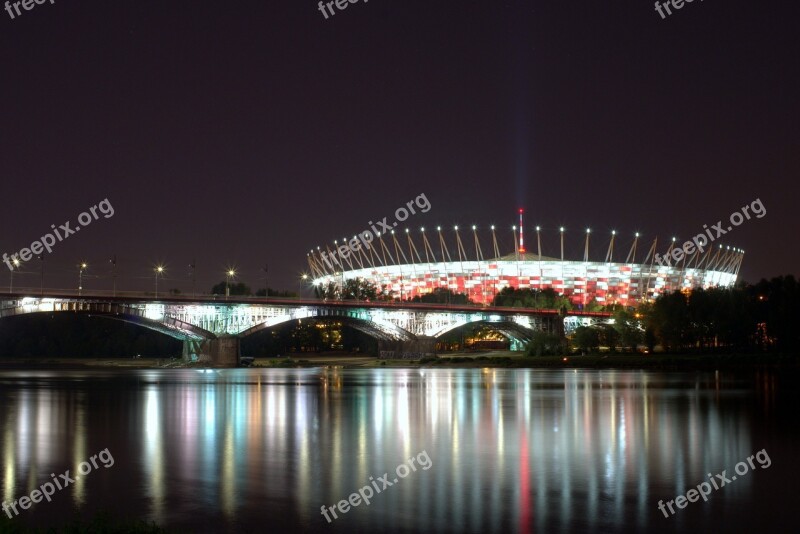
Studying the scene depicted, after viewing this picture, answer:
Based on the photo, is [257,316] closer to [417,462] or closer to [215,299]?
[215,299]

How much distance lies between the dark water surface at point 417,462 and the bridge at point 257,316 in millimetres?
61731

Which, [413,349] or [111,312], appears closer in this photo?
[111,312]

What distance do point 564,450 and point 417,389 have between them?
3318 centimetres

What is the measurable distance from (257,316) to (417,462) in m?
100

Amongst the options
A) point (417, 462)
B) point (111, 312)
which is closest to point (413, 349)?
point (111, 312)

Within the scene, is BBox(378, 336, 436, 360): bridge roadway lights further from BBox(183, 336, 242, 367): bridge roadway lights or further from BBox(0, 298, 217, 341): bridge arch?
BBox(0, 298, 217, 341): bridge arch

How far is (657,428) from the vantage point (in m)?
31.6

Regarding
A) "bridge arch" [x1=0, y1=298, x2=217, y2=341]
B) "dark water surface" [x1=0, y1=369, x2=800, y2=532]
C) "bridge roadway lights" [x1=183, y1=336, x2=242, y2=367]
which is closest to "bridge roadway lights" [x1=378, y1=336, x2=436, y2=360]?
"bridge roadway lights" [x1=183, y1=336, x2=242, y2=367]

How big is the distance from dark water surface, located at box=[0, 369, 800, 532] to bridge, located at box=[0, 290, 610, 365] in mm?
61731

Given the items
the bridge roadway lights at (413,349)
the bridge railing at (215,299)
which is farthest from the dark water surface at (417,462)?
the bridge roadway lights at (413,349)

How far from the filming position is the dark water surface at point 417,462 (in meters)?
17.4

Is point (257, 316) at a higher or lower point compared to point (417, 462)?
higher

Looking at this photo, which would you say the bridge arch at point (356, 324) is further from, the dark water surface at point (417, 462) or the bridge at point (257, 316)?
the dark water surface at point (417, 462)

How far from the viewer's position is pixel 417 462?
24.0 meters
